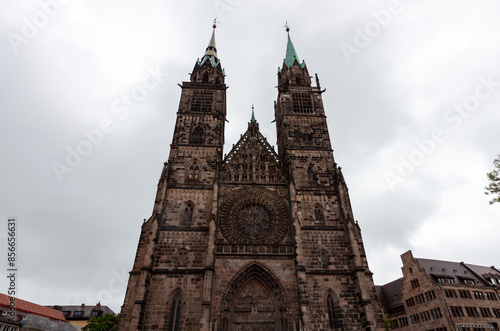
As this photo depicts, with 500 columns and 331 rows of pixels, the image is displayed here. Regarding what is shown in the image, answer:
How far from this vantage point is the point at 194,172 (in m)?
25.3

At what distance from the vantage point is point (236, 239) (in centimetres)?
2167

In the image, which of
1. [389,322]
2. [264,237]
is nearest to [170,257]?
[264,237]

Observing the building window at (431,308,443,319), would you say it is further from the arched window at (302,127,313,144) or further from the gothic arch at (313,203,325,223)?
the arched window at (302,127,313,144)

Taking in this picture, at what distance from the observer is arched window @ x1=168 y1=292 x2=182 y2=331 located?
1814cm

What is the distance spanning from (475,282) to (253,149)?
32505 mm

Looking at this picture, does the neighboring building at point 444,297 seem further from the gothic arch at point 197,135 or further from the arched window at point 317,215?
the gothic arch at point 197,135

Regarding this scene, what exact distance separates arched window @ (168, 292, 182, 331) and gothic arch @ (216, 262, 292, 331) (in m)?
2.56

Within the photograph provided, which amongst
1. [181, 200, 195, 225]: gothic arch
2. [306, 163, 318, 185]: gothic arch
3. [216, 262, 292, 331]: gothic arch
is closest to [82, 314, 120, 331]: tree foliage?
[181, 200, 195, 225]: gothic arch

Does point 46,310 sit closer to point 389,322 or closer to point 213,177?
point 213,177

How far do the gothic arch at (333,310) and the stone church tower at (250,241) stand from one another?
0.06m

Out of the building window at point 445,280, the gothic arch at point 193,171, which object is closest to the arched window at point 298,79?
the gothic arch at point 193,171

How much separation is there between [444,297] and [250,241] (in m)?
24.8

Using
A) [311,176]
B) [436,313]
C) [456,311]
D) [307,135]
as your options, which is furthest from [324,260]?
[456,311]

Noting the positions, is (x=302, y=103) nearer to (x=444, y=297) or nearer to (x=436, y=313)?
(x=444, y=297)
